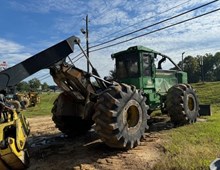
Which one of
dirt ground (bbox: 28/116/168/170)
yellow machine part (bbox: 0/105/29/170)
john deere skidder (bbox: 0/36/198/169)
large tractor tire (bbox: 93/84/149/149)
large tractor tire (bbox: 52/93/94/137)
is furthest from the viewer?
large tractor tire (bbox: 52/93/94/137)

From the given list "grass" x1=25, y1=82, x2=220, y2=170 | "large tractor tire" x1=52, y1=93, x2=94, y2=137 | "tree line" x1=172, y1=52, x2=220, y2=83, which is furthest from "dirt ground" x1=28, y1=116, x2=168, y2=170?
"tree line" x1=172, y1=52, x2=220, y2=83

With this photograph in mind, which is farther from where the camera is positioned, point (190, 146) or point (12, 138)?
point (190, 146)

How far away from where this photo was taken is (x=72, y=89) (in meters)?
9.24

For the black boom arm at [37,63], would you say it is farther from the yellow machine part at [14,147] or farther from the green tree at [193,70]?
the green tree at [193,70]

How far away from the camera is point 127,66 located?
1144 centimetres

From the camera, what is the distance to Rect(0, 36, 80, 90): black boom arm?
22.0 feet

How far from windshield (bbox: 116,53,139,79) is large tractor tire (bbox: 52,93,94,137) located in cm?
207

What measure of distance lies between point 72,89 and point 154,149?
9.10 ft

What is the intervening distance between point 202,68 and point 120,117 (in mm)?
83029

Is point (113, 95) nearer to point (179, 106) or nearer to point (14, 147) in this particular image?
point (14, 147)

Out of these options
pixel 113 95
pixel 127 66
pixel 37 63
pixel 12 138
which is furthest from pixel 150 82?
pixel 12 138

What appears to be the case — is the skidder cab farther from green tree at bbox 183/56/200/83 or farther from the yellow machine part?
green tree at bbox 183/56/200/83

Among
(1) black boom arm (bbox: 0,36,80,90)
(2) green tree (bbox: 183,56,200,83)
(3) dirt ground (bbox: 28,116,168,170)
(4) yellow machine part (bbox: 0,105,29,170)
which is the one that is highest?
(2) green tree (bbox: 183,56,200,83)

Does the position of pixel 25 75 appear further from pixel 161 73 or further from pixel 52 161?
pixel 161 73
